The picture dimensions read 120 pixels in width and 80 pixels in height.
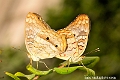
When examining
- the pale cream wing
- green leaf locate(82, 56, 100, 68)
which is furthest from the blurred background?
green leaf locate(82, 56, 100, 68)

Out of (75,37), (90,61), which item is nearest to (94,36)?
(75,37)

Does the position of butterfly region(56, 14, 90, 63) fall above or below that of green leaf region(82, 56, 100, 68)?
above

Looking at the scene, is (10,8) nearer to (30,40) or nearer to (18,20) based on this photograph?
(18,20)

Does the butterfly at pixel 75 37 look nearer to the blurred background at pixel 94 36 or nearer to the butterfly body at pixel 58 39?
the butterfly body at pixel 58 39

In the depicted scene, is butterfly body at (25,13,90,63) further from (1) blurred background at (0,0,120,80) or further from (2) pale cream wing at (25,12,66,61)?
(1) blurred background at (0,0,120,80)

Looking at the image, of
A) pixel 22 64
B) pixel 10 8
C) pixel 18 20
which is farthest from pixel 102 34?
pixel 10 8

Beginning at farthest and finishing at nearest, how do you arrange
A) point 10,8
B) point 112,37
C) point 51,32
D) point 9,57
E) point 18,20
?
point 10,8
point 18,20
point 9,57
point 112,37
point 51,32
